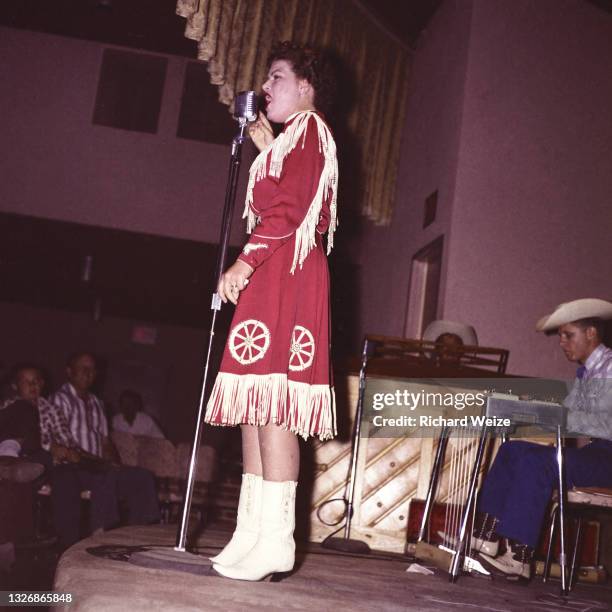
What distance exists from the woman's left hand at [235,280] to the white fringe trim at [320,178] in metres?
0.16

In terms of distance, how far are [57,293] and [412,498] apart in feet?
25.0

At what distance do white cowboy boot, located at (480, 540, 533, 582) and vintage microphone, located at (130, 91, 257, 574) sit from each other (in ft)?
4.34

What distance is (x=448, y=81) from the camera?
572cm

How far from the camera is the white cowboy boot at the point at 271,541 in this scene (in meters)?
1.85

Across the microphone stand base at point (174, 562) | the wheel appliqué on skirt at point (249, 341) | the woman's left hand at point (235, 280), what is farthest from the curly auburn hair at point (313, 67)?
the microphone stand base at point (174, 562)

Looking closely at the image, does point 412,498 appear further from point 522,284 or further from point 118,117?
point 118,117

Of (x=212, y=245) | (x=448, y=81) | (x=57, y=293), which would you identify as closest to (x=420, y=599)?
(x=448, y=81)

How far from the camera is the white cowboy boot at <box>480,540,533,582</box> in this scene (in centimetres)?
279

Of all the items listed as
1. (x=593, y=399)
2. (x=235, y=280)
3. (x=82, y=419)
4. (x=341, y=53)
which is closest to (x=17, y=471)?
(x=82, y=419)

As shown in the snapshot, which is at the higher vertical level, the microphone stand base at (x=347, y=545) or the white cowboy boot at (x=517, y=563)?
the white cowboy boot at (x=517, y=563)

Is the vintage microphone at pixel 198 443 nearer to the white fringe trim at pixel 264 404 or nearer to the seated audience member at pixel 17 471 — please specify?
the white fringe trim at pixel 264 404

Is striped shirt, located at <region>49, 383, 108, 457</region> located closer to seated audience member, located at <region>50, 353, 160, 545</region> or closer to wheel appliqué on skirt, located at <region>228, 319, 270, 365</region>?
seated audience member, located at <region>50, 353, 160, 545</region>

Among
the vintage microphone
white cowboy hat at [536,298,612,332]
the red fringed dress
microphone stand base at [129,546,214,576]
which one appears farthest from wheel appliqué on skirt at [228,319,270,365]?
white cowboy hat at [536,298,612,332]

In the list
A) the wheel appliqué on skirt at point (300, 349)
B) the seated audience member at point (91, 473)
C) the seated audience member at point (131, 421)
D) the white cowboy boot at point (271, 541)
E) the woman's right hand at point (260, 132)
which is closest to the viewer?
the white cowboy boot at point (271, 541)
